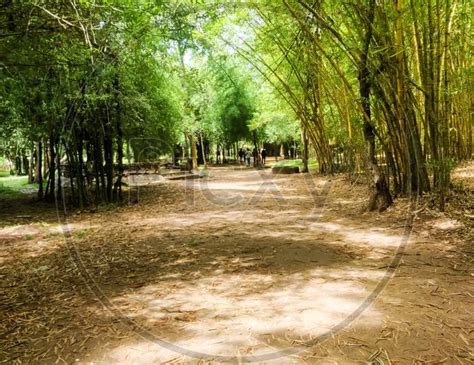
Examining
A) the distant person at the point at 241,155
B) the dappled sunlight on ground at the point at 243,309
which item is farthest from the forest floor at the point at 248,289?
the distant person at the point at 241,155

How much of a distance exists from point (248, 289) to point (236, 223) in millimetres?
2471

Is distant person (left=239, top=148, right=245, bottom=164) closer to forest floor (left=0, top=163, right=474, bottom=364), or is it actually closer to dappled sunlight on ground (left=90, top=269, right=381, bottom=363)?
forest floor (left=0, top=163, right=474, bottom=364)

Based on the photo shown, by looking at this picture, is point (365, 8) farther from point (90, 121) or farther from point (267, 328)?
point (90, 121)

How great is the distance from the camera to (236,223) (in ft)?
17.3

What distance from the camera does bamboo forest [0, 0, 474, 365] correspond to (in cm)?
216

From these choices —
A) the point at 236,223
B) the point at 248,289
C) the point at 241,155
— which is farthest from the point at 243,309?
the point at 241,155

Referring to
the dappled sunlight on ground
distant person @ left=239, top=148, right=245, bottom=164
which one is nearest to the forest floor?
the dappled sunlight on ground

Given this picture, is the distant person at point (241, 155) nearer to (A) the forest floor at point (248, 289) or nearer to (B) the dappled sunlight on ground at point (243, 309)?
(A) the forest floor at point (248, 289)

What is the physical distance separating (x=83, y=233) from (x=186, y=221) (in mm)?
1430

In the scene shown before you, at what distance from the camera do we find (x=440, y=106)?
16.5 feet

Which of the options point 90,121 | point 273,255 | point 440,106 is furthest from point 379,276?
point 90,121

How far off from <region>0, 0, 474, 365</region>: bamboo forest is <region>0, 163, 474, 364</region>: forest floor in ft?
0.05

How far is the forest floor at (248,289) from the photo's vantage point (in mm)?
2029

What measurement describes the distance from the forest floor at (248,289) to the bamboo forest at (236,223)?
2 cm
